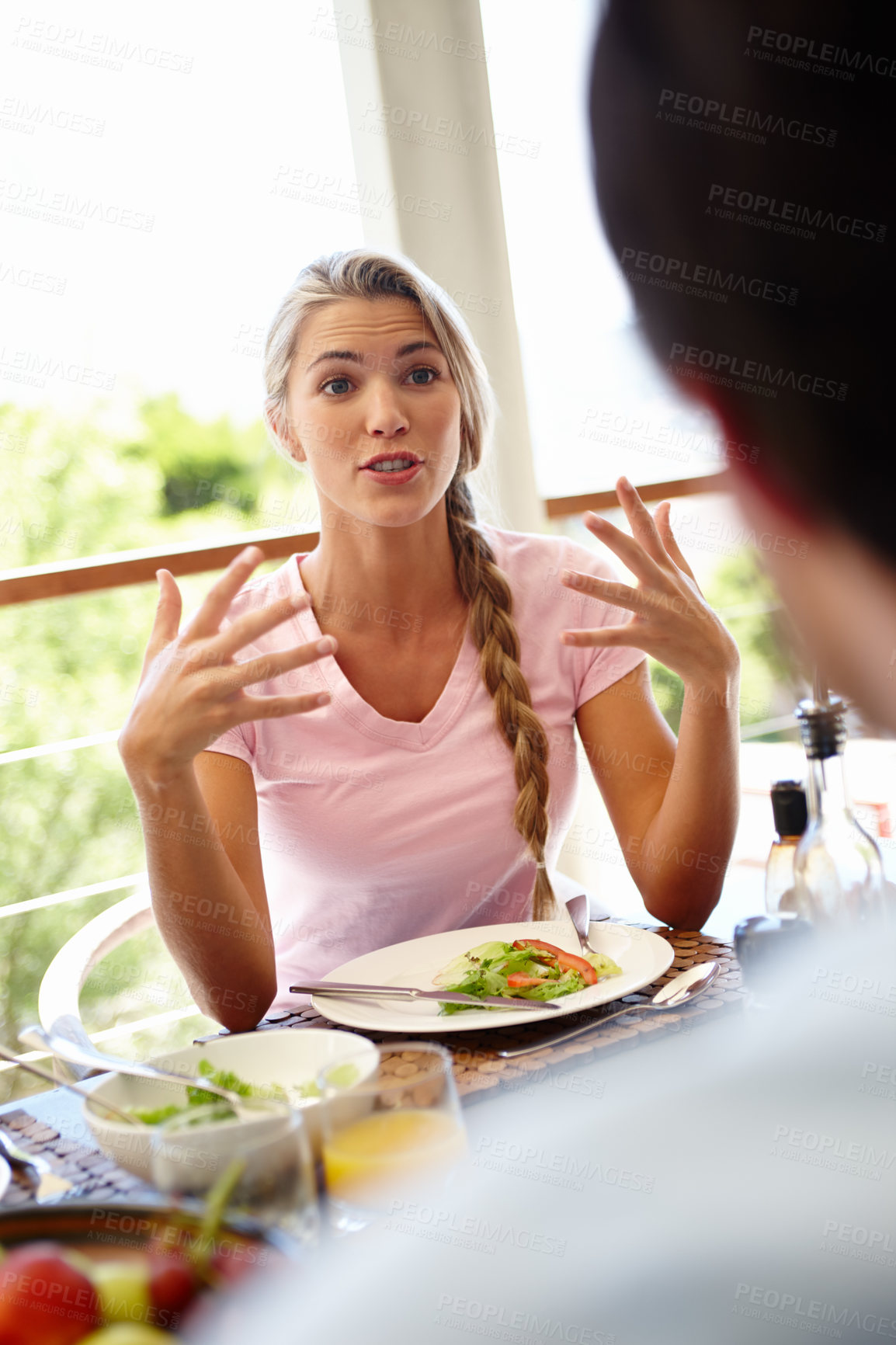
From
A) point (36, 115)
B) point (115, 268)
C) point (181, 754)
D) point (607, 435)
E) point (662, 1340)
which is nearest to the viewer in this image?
point (662, 1340)

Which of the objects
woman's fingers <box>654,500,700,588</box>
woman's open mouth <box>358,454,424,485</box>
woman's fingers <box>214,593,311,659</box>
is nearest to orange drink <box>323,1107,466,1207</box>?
woman's fingers <box>214,593,311,659</box>

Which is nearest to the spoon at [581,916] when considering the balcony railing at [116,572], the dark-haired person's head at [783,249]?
the balcony railing at [116,572]

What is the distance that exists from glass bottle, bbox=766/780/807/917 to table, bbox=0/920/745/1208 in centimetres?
8

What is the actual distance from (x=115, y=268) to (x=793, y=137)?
354 inches

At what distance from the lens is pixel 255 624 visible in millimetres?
1053

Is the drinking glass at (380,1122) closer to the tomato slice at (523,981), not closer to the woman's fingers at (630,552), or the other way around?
the tomato slice at (523,981)

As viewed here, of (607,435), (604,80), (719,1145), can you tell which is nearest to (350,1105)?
(719,1145)

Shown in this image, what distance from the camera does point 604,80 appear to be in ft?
0.72

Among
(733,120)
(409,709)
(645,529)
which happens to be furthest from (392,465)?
(733,120)

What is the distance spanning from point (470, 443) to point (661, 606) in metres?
0.64

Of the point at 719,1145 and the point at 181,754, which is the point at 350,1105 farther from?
the point at 181,754

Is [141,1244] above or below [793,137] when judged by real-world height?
below

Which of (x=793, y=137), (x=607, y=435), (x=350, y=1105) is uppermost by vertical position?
(x=607, y=435)

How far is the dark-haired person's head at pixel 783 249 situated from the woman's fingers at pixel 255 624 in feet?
2.71
